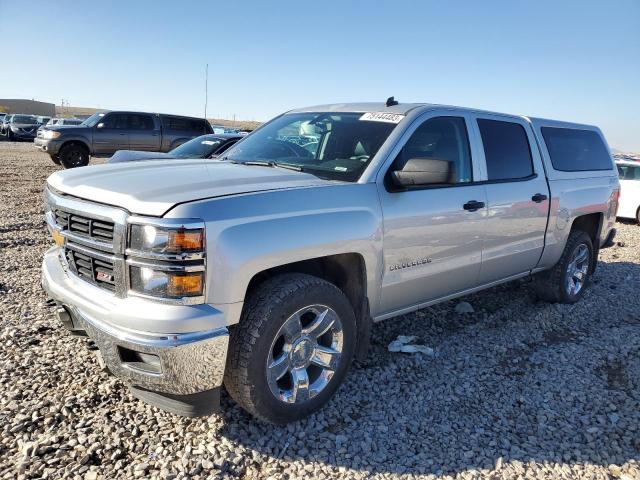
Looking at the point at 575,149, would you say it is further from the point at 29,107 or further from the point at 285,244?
the point at 29,107

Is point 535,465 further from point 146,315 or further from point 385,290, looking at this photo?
point 146,315

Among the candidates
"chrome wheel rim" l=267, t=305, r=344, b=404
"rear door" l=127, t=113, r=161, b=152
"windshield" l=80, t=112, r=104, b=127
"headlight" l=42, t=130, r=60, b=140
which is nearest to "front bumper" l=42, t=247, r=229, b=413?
"chrome wheel rim" l=267, t=305, r=344, b=404

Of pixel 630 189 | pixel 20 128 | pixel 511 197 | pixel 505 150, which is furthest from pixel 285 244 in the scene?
pixel 20 128

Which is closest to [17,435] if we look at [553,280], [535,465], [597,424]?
[535,465]

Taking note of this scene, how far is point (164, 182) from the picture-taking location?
2754 millimetres

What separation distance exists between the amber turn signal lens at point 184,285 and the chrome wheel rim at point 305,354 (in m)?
0.56

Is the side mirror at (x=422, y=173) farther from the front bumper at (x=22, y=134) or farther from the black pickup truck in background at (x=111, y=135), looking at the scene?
the front bumper at (x=22, y=134)

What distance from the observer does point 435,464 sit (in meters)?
2.71

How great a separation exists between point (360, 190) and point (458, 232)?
3.26ft

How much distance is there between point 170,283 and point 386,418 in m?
1.59

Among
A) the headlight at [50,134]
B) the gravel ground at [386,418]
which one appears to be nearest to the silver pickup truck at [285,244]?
the gravel ground at [386,418]

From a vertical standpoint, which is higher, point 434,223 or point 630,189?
point 434,223

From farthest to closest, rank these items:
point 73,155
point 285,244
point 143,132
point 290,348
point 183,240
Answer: point 143,132 < point 73,155 < point 290,348 < point 285,244 < point 183,240

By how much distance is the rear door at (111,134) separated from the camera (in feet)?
53.7
